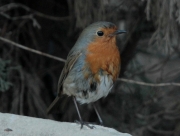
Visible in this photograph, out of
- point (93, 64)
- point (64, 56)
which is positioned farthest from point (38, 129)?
point (64, 56)

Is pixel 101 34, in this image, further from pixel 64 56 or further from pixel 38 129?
pixel 64 56

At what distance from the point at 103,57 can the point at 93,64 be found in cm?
10

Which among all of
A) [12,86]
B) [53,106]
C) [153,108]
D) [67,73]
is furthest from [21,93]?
[153,108]

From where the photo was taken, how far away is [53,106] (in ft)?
17.2

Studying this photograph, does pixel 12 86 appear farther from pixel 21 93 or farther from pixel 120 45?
pixel 120 45

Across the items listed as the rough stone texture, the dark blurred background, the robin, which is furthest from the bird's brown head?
the rough stone texture

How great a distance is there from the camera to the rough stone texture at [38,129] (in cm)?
Result: 362

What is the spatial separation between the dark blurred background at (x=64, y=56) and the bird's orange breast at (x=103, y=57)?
27.7 inches

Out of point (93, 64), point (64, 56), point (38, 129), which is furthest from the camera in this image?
point (64, 56)

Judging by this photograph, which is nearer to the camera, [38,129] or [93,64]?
[38,129]

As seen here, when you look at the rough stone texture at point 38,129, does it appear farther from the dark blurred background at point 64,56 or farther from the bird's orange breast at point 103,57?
the dark blurred background at point 64,56

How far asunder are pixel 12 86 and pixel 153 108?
4.81ft

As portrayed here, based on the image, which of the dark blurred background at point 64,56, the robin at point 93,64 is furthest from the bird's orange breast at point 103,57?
Answer: the dark blurred background at point 64,56

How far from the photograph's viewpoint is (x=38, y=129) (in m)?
3.63
